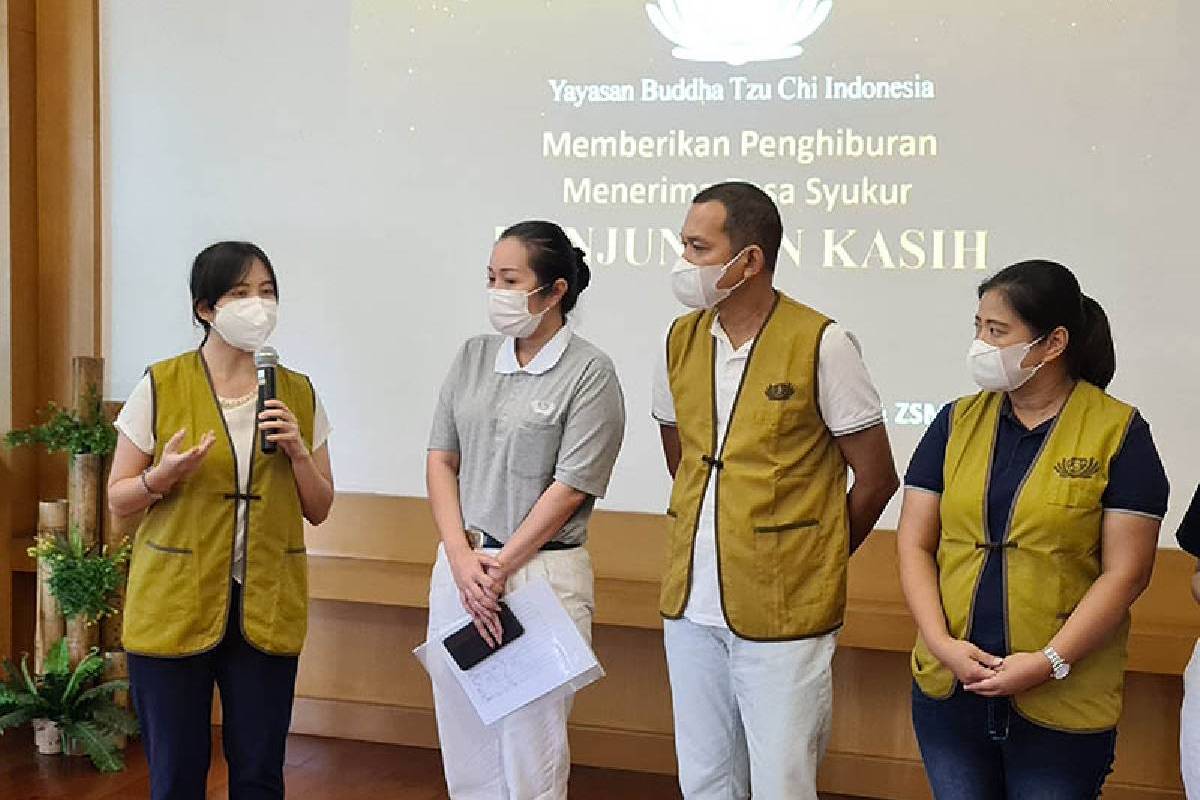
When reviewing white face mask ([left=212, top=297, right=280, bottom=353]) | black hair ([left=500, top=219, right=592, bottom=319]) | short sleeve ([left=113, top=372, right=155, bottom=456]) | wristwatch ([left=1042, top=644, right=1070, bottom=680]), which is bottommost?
wristwatch ([left=1042, top=644, right=1070, bottom=680])

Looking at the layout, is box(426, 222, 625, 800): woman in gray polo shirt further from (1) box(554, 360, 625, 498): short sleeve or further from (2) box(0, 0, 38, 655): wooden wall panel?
(2) box(0, 0, 38, 655): wooden wall panel

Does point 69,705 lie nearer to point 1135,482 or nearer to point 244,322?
point 244,322

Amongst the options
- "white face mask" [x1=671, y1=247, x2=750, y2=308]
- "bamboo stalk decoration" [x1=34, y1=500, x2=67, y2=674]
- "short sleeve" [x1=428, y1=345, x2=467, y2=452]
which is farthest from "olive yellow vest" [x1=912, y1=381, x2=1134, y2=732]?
"bamboo stalk decoration" [x1=34, y1=500, x2=67, y2=674]

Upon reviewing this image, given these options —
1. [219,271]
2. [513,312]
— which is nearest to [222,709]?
[219,271]

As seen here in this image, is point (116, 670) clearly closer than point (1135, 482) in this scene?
No

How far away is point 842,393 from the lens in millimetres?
2318

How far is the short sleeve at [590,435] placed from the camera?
2.57 metres

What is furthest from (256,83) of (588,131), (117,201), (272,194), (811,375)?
(811,375)

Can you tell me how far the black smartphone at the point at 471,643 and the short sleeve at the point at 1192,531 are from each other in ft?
4.08

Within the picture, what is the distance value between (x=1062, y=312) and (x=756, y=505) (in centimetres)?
61

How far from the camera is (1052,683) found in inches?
81.9

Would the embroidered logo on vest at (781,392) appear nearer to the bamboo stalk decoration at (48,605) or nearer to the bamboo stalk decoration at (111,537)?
the bamboo stalk decoration at (111,537)

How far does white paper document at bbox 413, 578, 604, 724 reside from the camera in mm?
2559

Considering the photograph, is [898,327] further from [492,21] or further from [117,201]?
[117,201]
